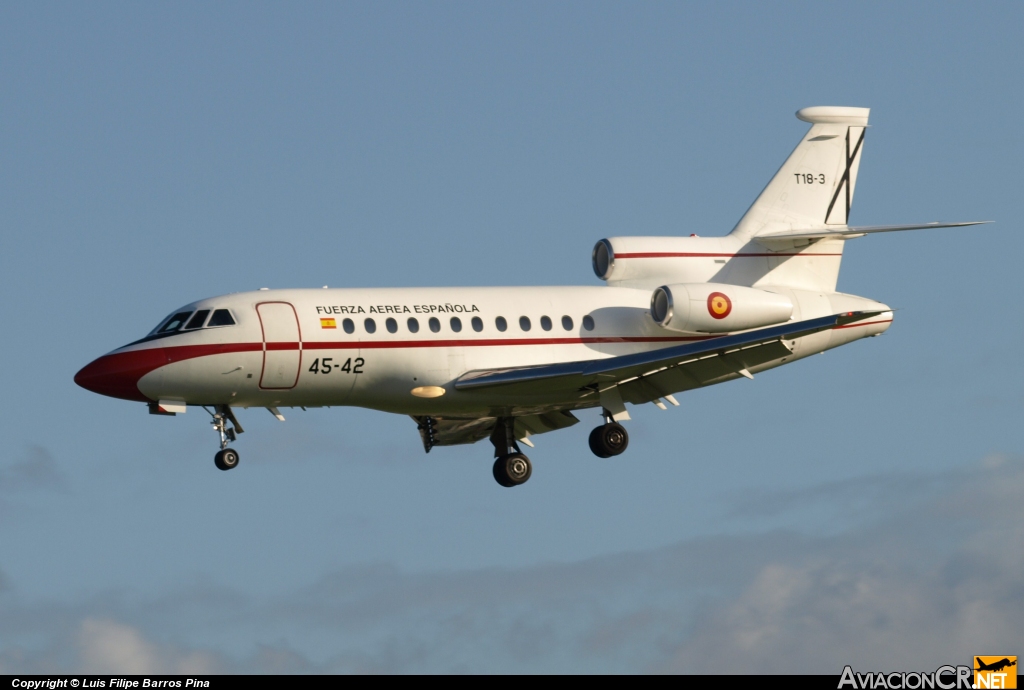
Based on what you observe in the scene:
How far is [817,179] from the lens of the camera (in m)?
44.6

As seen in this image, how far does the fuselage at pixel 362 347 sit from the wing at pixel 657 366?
55cm

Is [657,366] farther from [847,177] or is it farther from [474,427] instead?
[847,177]

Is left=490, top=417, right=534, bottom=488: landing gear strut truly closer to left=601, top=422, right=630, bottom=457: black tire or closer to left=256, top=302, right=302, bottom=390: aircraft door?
left=601, top=422, right=630, bottom=457: black tire

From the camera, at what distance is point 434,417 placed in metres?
42.0

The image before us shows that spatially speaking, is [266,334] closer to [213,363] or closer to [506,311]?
[213,363]

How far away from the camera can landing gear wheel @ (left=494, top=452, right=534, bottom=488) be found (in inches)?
1630

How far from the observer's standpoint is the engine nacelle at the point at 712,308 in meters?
40.4

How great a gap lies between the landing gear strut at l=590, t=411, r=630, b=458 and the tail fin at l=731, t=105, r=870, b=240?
6.44 m

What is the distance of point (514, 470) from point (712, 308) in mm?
5758

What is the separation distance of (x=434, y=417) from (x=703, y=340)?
6.45 metres

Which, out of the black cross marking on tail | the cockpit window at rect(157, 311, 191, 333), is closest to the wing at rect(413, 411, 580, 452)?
the cockpit window at rect(157, 311, 191, 333)

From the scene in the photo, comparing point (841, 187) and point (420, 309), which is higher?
point (841, 187)

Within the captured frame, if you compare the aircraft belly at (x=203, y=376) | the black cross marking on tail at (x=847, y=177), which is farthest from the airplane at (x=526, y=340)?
the black cross marking on tail at (x=847, y=177)

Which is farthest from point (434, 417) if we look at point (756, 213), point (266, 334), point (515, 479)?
point (756, 213)
